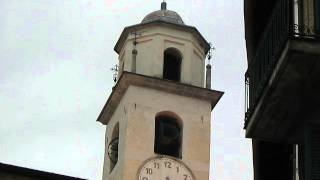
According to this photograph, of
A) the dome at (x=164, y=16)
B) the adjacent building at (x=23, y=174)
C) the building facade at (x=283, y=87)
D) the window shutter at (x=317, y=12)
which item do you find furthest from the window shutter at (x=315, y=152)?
the dome at (x=164, y=16)

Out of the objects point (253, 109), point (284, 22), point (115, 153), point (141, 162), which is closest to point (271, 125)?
point (253, 109)

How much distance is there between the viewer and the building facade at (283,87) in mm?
8055

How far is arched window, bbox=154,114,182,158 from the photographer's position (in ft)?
121

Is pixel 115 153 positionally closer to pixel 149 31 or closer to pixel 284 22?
pixel 149 31

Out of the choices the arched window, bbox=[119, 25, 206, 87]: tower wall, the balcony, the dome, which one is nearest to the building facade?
the balcony

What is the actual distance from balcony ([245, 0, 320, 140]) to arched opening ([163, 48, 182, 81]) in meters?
29.1

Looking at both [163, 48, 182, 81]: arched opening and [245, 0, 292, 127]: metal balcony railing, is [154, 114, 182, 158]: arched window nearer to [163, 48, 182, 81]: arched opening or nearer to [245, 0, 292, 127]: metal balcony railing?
[163, 48, 182, 81]: arched opening

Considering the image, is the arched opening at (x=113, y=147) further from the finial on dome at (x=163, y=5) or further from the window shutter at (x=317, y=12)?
the window shutter at (x=317, y=12)

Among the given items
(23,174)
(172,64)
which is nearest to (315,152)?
(23,174)

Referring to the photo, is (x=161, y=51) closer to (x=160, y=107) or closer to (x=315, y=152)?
(x=160, y=107)

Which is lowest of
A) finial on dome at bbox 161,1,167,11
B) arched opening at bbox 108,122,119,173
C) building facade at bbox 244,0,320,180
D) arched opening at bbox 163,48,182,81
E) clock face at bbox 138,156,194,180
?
building facade at bbox 244,0,320,180

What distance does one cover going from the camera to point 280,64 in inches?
318

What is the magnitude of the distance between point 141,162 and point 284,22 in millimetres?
27901

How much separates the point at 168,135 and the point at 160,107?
116 centimetres
